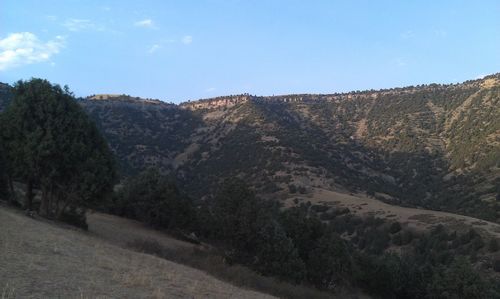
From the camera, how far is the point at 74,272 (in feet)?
44.9

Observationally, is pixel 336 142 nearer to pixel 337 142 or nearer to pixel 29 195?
pixel 337 142

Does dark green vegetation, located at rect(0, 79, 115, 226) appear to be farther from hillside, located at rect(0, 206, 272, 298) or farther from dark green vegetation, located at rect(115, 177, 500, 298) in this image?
hillside, located at rect(0, 206, 272, 298)

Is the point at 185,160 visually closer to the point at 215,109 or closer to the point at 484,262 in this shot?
A: the point at 215,109

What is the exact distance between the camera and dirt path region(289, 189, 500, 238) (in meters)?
51.0

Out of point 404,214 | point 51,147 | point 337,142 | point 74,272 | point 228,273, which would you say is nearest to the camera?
point 74,272

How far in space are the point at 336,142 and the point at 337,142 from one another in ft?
0.91

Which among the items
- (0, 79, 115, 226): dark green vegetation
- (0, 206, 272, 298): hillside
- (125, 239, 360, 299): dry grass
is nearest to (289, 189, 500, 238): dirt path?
(125, 239, 360, 299): dry grass

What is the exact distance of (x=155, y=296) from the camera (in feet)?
42.7

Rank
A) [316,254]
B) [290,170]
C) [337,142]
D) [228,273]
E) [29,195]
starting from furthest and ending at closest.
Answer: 1. [337,142]
2. [290,170]
3. [316,254]
4. [29,195]
5. [228,273]

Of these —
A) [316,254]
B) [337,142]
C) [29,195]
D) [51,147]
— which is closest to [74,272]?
[51,147]

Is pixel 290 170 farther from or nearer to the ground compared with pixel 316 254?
farther from the ground

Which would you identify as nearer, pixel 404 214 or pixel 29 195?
pixel 29 195

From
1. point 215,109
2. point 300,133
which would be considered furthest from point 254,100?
point 300,133

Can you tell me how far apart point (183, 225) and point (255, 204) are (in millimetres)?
13186
